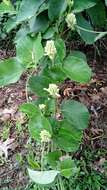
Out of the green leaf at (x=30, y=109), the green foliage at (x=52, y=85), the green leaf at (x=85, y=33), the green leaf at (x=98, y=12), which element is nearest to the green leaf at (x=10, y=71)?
the green foliage at (x=52, y=85)

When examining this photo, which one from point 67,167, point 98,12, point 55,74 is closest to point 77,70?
point 55,74

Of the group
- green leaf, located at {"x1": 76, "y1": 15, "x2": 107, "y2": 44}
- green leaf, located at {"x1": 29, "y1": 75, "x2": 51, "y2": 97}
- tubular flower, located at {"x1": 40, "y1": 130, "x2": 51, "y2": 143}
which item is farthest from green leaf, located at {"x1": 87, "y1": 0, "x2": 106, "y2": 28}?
tubular flower, located at {"x1": 40, "y1": 130, "x2": 51, "y2": 143}

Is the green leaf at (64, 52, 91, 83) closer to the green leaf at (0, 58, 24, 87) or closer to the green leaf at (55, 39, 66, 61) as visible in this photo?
the green leaf at (55, 39, 66, 61)

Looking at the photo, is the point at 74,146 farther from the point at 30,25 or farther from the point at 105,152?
the point at 105,152

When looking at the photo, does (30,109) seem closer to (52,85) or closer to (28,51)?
(52,85)

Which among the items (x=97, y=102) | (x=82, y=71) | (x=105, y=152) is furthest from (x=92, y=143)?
(x=82, y=71)

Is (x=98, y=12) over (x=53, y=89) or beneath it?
over

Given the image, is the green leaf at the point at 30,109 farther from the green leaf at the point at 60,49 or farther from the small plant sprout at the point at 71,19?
the small plant sprout at the point at 71,19
